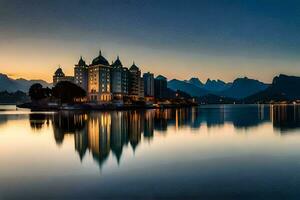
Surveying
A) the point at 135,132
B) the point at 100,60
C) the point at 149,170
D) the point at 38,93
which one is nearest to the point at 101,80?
the point at 100,60

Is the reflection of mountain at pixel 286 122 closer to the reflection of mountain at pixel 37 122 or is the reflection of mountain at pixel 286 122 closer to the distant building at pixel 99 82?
the reflection of mountain at pixel 37 122

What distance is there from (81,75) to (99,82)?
51.2 ft

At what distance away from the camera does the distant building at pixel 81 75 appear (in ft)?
617

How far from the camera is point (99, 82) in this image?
181750 mm

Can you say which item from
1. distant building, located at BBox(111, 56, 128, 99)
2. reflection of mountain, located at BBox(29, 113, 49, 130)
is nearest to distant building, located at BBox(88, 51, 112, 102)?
distant building, located at BBox(111, 56, 128, 99)

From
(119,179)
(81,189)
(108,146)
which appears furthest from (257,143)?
(81,189)

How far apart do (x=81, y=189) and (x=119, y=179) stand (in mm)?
2627

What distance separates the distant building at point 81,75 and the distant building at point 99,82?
306cm

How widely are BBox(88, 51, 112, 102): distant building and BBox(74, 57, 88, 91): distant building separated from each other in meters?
3.06

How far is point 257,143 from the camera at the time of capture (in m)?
34.1

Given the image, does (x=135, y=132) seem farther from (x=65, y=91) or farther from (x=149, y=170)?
(x=65, y=91)

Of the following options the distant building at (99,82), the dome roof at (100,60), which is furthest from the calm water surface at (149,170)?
the dome roof at (100,60)

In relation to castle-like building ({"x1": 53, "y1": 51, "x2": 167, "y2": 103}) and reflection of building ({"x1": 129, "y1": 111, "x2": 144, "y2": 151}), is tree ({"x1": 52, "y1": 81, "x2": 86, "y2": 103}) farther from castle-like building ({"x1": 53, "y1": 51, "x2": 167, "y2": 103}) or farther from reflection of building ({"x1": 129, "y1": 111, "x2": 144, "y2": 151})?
reflection of building ({"x1": 129, "y1": 111, "x2": 144, "y2": 151})

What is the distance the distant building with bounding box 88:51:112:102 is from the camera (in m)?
181
